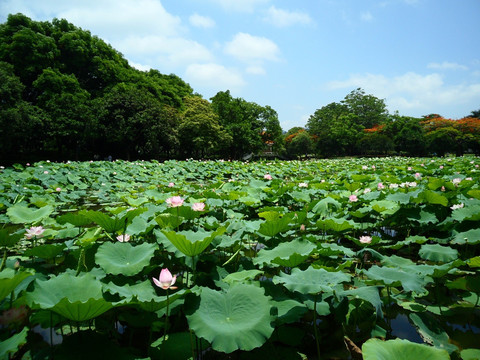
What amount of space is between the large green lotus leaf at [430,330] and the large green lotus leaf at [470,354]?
6 cm

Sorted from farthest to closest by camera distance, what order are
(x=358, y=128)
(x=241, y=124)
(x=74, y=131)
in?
(x=358, y=128)
(x=241, y=124)
(x=74, y=131)

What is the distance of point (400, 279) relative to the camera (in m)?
1.27

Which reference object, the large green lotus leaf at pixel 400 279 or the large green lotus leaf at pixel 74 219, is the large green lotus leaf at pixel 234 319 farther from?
the large green lotus leaf at pixel 74 219

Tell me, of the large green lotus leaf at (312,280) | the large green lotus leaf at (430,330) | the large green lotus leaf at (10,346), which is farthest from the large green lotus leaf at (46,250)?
the large green lotus leaf at (430,330)

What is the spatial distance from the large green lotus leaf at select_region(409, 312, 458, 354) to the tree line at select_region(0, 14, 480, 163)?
58.4 ft

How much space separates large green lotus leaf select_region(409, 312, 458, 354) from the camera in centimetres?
121

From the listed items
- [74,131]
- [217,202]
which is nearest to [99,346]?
[217,202]

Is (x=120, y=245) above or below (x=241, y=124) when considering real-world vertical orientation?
below

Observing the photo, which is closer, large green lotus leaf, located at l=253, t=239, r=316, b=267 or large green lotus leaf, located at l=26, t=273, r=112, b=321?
large green lotus leaf, located at l=26, t=273, r=112, b=321

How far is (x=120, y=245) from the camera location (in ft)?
5.06

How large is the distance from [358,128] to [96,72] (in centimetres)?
3192

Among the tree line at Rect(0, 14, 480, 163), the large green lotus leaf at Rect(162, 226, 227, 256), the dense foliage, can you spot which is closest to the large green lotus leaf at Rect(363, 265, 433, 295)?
the large green lotus leaf at Rect(162, 226, 227, 256)

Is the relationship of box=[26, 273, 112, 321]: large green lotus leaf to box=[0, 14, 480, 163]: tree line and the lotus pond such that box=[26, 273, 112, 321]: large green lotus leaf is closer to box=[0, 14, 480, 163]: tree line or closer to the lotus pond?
the lotus pond

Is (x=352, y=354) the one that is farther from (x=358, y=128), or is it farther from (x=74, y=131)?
(x=358, y=128)
